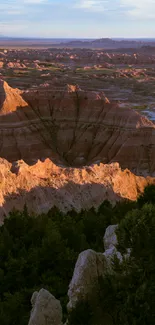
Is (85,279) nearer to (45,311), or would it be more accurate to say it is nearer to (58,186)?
(45,311)

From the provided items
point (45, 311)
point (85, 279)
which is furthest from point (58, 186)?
point (45, 311)

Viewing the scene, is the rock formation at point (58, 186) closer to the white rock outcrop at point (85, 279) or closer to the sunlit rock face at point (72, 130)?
the white rock outcrop at point (85, 279)

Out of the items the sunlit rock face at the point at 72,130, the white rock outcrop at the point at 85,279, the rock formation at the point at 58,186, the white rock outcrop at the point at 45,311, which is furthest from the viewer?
the sunlit rock face at the point at 72,130

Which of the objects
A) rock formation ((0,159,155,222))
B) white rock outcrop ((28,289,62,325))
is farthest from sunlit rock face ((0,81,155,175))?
white rock outcrop ((28,289,62,325))

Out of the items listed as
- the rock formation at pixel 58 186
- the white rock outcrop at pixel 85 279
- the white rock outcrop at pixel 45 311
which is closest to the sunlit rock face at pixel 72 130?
the rock formation at pixel 58 186

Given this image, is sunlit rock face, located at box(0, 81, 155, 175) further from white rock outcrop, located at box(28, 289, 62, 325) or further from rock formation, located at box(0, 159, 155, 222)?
white rock outcrop, located at box(28, 289, 62, 325)

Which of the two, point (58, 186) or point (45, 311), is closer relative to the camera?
point (45, 311)
